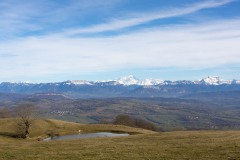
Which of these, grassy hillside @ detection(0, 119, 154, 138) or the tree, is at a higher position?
the tree

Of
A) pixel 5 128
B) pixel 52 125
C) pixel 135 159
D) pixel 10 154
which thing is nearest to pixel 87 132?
pixel 52 125

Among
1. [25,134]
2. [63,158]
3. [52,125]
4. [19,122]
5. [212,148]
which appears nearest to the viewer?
[63,158]

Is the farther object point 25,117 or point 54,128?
point 54,128

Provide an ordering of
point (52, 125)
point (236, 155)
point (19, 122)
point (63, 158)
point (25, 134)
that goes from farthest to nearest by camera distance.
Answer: point (52, 125)
point (19, 122)
point (25, 134)
point (63, 158)
point (236, 155)

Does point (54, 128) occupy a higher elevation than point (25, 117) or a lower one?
lower

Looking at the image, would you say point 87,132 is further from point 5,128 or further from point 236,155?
point 236,155

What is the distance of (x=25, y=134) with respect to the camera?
336ft

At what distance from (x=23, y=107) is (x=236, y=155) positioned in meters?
79.1

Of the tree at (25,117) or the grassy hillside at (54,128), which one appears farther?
the grassy hillside at (54,128)

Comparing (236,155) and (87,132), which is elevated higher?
(236,155)

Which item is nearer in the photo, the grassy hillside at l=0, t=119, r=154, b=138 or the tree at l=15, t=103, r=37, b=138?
the tree at l=15, t=103, r=37, b=138

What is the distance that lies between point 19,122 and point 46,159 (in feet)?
247

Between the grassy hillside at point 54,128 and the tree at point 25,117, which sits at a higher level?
the tree at point 25,117

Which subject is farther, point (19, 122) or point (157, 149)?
point (19, 122)
